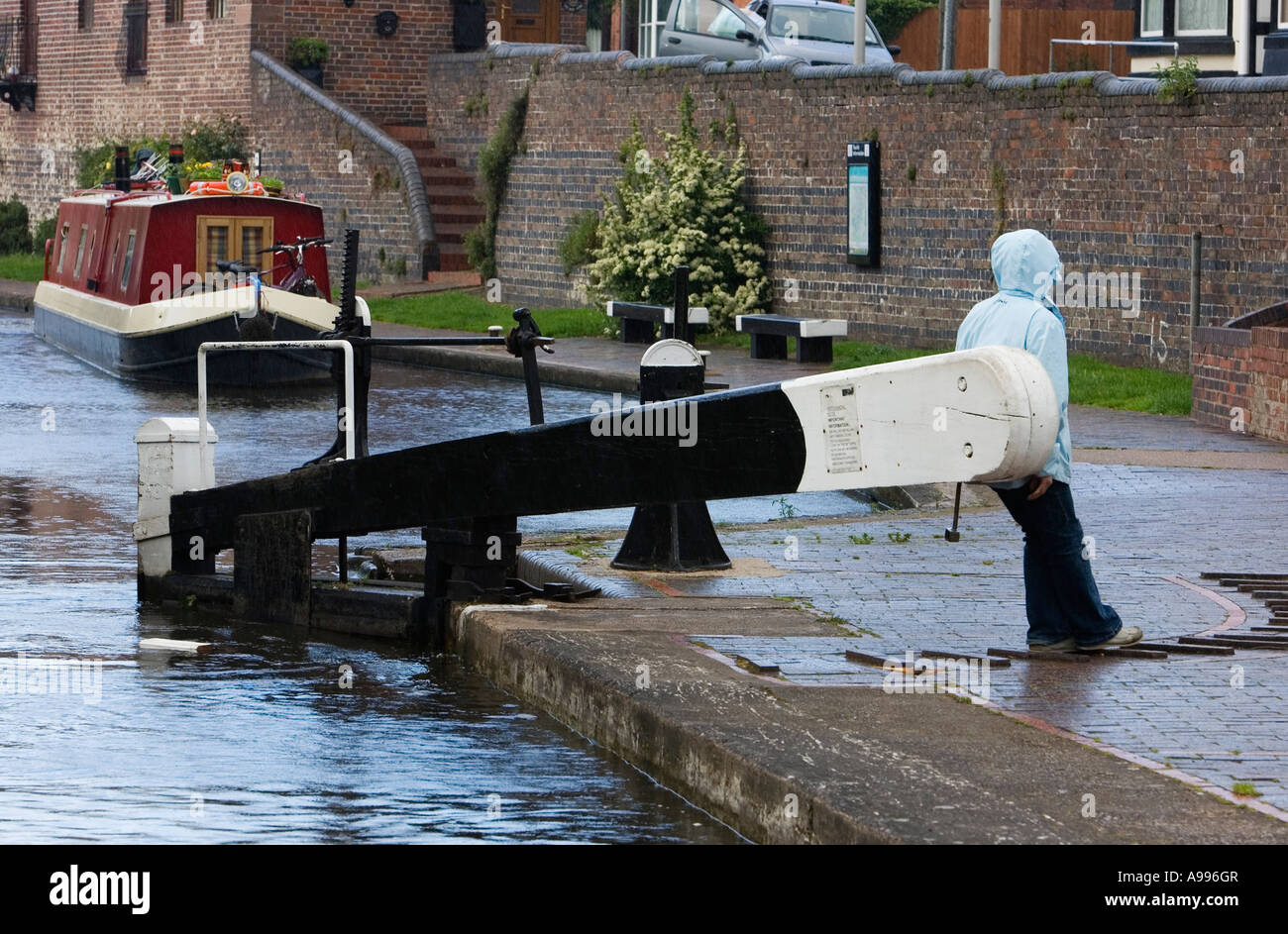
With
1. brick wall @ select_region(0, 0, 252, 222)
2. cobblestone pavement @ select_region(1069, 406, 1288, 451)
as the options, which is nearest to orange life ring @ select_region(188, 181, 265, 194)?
cobblestone pavement @ select_region(1069, 406, 1288, 451)

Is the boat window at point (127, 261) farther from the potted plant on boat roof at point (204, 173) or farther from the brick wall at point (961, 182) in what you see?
the brick wall at point (961, 182)

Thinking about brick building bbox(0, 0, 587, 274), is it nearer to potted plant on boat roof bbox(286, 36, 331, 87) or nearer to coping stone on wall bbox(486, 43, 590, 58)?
potted plant on boat roof bbox(286, 36, 331, 87)

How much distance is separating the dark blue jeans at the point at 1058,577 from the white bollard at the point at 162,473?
3.98 m

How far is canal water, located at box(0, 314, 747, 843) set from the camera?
607 cm

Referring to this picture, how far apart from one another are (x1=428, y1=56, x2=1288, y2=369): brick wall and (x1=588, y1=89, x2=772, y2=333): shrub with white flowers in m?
0.29

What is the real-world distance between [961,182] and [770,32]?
8.04 metres

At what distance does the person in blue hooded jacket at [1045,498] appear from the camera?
24.6 ft

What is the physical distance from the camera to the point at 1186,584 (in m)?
9.33

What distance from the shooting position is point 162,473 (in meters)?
9.80

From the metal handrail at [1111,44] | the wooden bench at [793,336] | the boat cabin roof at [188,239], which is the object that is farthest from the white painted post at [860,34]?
the boat cabin roof at [188,239]

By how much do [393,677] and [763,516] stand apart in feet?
16.2

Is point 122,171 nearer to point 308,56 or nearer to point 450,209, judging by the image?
point 450,209

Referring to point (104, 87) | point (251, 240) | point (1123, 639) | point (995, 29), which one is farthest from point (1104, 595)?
point (104, 87)

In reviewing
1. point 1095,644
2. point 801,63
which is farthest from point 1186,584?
point 801,63
